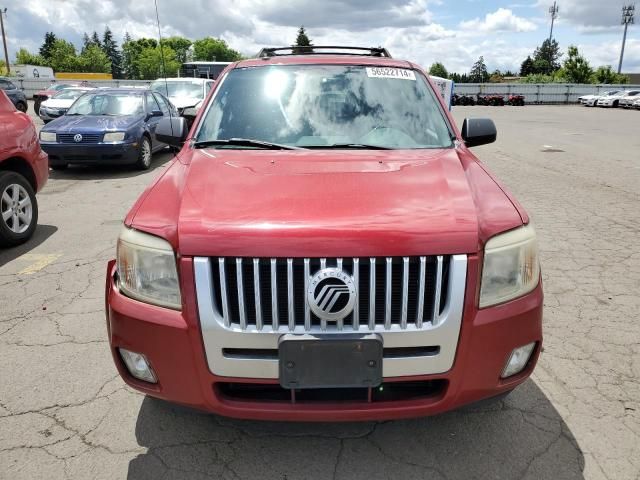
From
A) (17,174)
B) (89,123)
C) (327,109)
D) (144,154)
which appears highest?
(327,109)

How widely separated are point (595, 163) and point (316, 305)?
37.2 ft

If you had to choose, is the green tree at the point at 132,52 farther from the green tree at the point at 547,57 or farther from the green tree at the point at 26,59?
the green tree at the point at 547,57

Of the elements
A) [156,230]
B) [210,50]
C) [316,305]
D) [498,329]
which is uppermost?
[210,50]

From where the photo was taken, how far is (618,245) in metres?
5.45

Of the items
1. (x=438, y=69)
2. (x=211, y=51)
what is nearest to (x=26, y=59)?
(x=211, y=51)

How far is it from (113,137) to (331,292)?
343 inches

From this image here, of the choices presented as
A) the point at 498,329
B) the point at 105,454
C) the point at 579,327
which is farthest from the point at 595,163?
the point at 105,454

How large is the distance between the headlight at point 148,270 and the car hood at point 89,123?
8.20 m

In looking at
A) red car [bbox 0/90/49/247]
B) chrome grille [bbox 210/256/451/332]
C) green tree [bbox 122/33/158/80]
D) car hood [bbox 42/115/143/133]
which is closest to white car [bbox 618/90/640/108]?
car hood [bbox 42/115/143/133]

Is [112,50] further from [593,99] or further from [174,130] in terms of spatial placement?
[174,130]

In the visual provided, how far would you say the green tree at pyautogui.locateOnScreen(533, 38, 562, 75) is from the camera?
351 ft

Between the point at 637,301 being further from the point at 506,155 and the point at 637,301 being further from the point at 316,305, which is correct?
the point at 506,155

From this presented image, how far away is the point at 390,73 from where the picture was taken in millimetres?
3521

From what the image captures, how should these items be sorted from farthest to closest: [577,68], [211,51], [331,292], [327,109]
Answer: [211,51] → [577,68] → [327,109] → [331,292]
